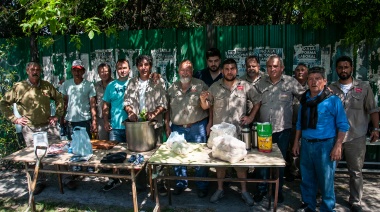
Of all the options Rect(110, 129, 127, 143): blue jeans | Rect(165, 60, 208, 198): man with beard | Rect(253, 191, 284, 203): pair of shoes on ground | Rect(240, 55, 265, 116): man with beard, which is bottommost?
Rect(253, 191, 284, 203): pair of shoes on ground

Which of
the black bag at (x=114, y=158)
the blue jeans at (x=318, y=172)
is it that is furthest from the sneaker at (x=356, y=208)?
the black bag at (x=114, y=158)

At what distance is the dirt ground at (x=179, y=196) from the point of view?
13.1ft

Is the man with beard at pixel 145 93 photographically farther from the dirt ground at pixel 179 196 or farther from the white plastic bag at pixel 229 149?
the white plastic bag at pixel 229 149

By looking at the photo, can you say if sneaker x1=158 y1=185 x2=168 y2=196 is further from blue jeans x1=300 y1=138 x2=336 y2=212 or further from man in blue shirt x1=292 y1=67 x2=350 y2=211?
man in blue shirt x1=292 y1=67 x2=350 y2=211

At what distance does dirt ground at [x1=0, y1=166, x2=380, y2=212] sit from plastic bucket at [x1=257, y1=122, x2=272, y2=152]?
914mm

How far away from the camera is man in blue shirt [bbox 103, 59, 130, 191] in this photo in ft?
14.7

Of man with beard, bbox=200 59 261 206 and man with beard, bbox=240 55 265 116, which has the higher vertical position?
man with beard, bbox=240 55 265 116

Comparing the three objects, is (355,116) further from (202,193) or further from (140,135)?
(140,135)

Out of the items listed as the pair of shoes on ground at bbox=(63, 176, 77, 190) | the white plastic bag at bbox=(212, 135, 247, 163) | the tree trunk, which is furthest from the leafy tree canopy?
the pair of shoes on ground at bbox=(63, 176, 77, 190)

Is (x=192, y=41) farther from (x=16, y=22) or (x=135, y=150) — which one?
(x=16, y=22)

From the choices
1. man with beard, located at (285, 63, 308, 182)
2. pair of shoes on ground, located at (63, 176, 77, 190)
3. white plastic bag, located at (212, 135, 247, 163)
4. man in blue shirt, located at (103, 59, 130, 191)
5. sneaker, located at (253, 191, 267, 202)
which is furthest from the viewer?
pair of shoes on ground, located at (63, 176, 77, 190)

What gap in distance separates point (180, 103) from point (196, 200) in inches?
51.9

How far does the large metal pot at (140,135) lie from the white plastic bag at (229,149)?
885 millimetres

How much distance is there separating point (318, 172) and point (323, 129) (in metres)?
0.51
